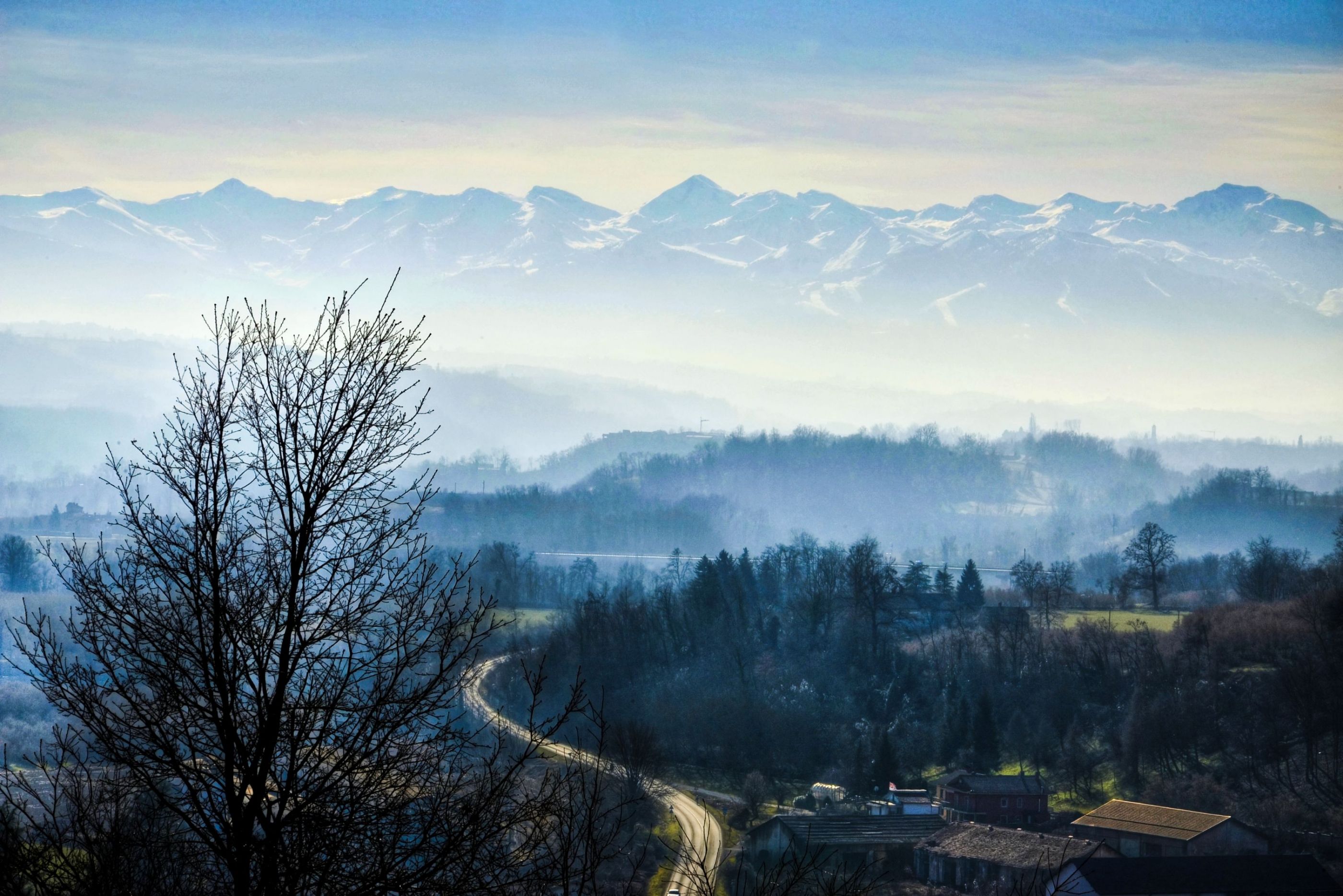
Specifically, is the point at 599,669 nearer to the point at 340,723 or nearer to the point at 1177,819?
the point at 1177,819

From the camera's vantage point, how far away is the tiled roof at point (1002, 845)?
84.8 feet

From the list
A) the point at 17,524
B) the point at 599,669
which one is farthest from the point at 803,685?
the point at 17,524

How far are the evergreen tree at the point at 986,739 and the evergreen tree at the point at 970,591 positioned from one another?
457 inches

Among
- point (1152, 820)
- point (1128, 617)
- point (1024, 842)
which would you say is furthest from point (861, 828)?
point (1128, 617)

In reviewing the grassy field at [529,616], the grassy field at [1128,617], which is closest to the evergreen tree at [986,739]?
the grassy field at [1128,617]

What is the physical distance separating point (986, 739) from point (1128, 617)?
14293 mm

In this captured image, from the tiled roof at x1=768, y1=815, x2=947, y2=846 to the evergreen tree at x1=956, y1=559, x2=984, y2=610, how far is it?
20437mm

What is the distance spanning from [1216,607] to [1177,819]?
18371mm

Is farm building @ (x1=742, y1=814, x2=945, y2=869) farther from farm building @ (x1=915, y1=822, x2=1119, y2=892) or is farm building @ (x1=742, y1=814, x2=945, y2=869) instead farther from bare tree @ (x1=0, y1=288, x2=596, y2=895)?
bare tree @ (x1=0, y1=288, x2=596, y2=895)

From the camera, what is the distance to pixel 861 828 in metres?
28.4

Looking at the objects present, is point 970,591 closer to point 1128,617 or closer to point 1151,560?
point 1128,617

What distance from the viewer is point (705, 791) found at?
3334cm

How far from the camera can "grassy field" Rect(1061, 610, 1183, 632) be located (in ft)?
152

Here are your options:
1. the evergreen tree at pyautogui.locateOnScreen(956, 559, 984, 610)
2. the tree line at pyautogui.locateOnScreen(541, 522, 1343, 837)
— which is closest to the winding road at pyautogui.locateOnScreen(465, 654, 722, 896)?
the tree line at pyautogui.locateOnScreen(541, 522, 1343, 837)
